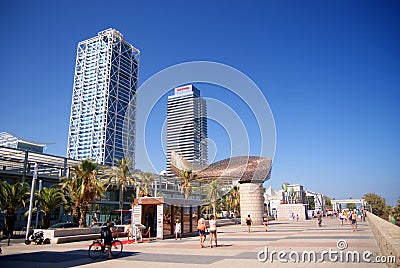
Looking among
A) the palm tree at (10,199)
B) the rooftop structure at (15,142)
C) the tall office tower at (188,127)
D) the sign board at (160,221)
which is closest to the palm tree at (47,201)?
the palm tree at (10,199)

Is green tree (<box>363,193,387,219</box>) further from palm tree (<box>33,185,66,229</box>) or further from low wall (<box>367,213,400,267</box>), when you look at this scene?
low wall (<box>367,213,400,267</box>)

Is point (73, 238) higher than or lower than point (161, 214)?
lower

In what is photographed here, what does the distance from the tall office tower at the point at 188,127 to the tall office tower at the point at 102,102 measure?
281 feet

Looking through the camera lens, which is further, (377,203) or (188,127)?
(377,203)

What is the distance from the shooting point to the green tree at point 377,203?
242 feet

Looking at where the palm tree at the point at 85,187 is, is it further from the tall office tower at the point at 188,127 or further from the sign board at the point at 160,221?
the tall office tower at the point at 188,127

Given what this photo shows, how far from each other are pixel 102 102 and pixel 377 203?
A: 114 meters

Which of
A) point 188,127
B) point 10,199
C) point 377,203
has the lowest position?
point 377,203

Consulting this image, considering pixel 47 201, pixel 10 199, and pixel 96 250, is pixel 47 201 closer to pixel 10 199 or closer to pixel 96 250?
pixel 10 199

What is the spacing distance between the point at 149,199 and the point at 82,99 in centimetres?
13737

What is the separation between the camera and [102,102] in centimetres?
14000

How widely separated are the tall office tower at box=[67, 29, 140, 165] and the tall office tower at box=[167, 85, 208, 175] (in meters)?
85.6

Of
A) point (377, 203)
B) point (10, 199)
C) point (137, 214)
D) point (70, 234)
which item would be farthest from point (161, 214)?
point (377, 203)

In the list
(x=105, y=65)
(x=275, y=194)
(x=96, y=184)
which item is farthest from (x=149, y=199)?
(x=105, y=65)
